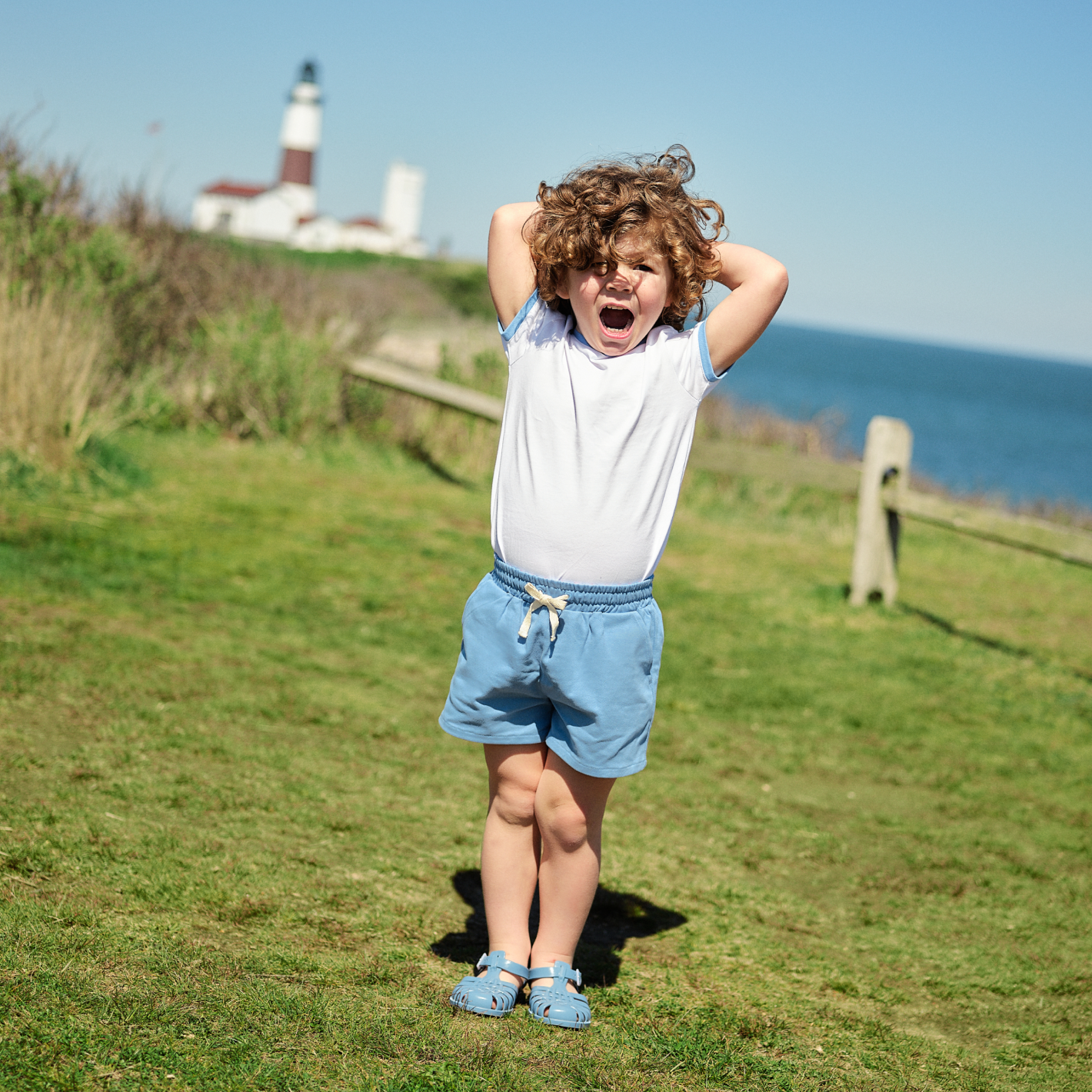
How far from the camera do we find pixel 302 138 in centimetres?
7788

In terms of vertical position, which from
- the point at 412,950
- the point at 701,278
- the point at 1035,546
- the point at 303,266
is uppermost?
the point at 303,266

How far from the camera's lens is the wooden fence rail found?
5.98m

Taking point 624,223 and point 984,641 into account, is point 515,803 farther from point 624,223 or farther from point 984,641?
point 984,641

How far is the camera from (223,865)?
288cm

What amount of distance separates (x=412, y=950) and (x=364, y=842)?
0.60 m

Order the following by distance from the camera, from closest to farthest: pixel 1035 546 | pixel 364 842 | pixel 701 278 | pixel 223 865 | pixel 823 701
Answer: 1. pixel 701 278
2. pixel 223 865
3. pixel 364 842
4. pixel 823 701
5. pixel 1035 546

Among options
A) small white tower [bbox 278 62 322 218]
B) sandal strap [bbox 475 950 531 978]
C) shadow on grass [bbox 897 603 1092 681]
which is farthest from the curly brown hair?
small white tower [bbox 278 62 322 218]

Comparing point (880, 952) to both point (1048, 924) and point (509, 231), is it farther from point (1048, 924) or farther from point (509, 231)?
point (509, 231)

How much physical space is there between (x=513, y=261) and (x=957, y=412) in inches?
3053

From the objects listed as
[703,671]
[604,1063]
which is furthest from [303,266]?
[604,1063]

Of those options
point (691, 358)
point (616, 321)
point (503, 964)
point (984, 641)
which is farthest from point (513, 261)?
point (984, 641)

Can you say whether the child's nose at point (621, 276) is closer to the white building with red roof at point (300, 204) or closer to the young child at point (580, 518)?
the young child at point (580, 518)

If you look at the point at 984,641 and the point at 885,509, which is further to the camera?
the point at 885,509

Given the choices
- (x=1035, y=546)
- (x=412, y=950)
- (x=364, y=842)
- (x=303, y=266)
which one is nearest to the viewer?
(x=412, y=950)
